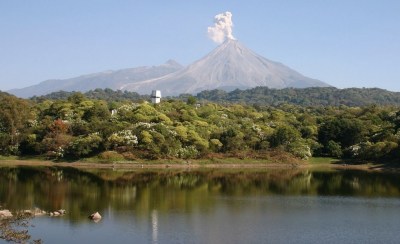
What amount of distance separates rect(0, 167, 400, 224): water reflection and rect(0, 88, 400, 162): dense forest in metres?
5.77

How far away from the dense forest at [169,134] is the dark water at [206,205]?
6.33 meters

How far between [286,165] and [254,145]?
4722mm

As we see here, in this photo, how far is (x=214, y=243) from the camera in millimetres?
23594

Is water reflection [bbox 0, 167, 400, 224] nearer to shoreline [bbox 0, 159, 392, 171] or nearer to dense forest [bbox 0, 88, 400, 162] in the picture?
shoreline [bbox 0, 159, 392, 171]

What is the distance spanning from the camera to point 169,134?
5869 centimetres

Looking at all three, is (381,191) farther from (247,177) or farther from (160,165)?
(160,165)

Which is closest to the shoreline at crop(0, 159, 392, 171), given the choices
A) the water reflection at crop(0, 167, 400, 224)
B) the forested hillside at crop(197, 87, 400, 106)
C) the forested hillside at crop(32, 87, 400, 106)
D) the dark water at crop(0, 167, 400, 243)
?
the water reflection at crop(0, 167, 400, 224)

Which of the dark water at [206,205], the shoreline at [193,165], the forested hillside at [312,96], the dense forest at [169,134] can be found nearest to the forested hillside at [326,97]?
the forested hillside at [312,96]

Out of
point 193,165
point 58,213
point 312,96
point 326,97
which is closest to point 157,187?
point 58,213

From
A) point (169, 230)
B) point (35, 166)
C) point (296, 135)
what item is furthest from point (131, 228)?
point (296, 135)

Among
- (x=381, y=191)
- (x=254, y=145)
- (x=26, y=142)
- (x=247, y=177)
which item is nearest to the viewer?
(x=381, y=191)

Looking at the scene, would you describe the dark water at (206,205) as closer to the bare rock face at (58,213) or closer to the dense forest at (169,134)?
the bare rock face at (58,213)

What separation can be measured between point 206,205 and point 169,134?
26.1 m

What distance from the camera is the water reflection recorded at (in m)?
32.3
